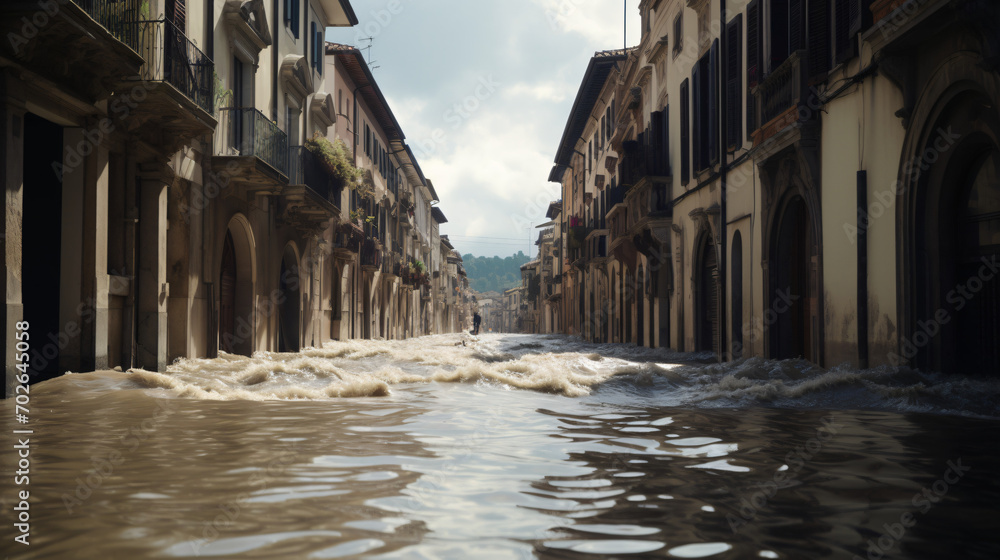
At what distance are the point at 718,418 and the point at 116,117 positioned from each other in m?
9.12

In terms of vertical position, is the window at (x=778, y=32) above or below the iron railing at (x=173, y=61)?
above

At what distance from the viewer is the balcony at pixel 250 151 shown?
48.0ft

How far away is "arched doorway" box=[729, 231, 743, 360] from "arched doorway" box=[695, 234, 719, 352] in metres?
1.88

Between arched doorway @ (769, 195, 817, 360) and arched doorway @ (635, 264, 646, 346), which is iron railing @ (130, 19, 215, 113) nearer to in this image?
arched doorway @ (769, 195, 817, 360)

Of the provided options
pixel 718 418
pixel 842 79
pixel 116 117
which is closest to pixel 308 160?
pixel 116 117

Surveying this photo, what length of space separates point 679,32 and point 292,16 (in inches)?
433

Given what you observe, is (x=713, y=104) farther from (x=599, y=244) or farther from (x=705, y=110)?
(x=599, y=244)

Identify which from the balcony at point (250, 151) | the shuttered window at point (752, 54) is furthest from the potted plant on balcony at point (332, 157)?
the shuttered window at point (752, 54)

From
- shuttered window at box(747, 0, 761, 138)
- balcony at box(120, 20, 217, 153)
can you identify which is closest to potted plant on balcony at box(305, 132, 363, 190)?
balcony at box(120, 20, 217, 153)

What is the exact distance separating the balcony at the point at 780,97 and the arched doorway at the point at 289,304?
1274 centimetres

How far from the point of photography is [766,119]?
13938mm

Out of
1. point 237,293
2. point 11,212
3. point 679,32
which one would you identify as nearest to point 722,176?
point 679,32

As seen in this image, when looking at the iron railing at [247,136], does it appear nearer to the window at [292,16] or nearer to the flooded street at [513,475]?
the window at [292,16]

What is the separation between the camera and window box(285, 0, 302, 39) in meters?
20.2
